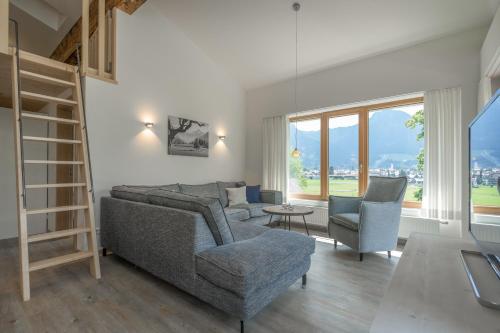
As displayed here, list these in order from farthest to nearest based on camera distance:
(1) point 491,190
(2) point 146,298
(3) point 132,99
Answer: (3) point 132,99 < (2) point 146,298 < (1) point 491,190

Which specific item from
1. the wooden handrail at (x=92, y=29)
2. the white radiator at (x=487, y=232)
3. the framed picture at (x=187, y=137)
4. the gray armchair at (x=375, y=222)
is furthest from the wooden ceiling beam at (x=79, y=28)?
the white radiator at (x=487, y=232)

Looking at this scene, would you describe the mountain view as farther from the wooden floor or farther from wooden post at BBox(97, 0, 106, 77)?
wooden post at BBox(97, 0, 106, 77)

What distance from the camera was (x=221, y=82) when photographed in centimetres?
534

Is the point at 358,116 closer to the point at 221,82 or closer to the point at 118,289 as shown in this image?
the point at 221,82

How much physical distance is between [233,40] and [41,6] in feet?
10.8

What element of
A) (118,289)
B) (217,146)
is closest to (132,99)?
(217,146)

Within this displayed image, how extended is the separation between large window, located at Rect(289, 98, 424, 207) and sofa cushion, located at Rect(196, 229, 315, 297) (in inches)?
111

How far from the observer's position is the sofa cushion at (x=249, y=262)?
1.65 meters

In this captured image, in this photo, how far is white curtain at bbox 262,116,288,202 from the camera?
5.20m

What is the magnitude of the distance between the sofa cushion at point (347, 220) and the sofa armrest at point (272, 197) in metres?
1.44

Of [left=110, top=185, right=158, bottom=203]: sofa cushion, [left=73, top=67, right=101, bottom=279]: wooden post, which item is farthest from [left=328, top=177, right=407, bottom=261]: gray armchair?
[left=73, top=67, right=101, bottom=279]: wooden post

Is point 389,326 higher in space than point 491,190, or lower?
lower

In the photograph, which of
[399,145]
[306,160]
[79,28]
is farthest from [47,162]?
[399,145]

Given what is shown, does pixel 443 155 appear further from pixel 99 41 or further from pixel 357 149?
pixel 99 41
